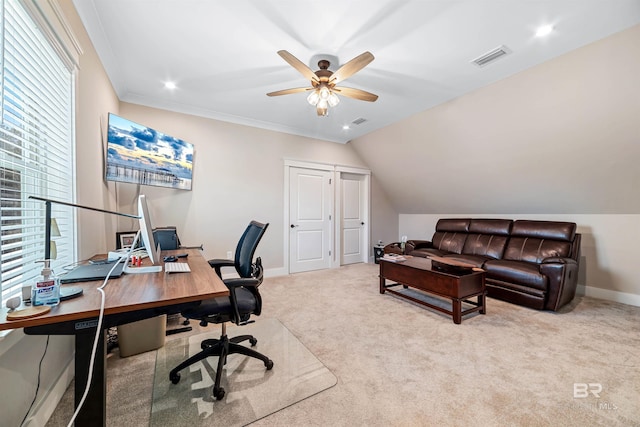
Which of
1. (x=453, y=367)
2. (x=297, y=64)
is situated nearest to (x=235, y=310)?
(x=453, y=367)

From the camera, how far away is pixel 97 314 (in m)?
0.97

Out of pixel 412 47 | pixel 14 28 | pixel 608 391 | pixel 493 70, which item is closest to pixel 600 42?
pixel 493 70

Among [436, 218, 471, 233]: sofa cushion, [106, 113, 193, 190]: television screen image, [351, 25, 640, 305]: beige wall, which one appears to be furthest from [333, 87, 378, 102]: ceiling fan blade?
[436, 218, 471, 233]: sofa cushion

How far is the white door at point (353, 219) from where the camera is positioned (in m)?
5.38

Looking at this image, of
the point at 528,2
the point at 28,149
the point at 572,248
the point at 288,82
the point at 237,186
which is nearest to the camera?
the point at 28,149

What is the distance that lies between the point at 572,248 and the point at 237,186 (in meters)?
4.72

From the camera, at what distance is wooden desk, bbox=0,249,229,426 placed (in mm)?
920

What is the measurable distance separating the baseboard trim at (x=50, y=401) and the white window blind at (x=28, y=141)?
64 centimetres

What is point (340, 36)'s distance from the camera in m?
2.18

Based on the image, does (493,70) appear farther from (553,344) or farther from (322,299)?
(322,299)

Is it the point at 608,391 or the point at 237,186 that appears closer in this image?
the point at 608,391

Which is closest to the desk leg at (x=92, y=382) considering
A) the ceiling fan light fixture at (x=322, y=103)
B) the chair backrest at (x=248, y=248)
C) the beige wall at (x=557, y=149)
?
the chair backrest at (x=248, y=248)

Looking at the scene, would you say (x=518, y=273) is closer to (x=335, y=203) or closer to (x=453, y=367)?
(x=453, y=367)

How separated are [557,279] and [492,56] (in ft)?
8.06
